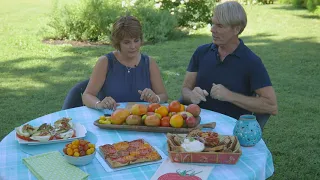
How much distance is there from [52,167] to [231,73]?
62.2 inches

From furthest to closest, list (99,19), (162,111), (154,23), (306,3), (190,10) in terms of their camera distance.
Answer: (306,3) < (190,10) < (154,23) < (99,19) < (162,111)

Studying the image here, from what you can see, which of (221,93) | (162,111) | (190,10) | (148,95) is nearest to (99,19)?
(190,10)

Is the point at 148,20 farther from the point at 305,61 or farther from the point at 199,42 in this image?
the point at 305,61

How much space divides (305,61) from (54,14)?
551 cm

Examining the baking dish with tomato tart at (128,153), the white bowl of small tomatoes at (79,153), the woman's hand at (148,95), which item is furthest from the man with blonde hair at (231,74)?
the white bowl of small tomatoes at (79,153)

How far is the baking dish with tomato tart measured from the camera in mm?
1990

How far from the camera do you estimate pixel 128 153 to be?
2080 mm

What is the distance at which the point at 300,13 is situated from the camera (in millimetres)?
14383

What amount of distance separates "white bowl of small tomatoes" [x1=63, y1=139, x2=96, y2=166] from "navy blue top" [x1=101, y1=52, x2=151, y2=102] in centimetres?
125

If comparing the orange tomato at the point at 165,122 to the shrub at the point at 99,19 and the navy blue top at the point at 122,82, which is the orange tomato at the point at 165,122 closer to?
the navy blue top at the point at 122,82

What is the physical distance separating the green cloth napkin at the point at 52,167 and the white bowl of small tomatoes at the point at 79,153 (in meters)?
0.03

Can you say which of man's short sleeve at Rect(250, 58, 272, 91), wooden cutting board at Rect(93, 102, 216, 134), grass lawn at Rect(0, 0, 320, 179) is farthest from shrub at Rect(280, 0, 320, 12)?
wooden cutting board at Rect(93, 102, 216, 134)

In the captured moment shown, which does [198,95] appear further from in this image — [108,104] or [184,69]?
[184,69]

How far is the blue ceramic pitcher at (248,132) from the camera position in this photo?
2.16 meters
